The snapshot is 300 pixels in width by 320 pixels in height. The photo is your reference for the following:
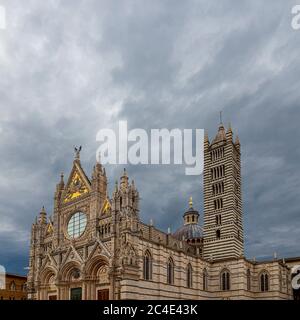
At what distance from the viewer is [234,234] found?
172ft

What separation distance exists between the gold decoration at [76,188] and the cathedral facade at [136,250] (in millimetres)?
121

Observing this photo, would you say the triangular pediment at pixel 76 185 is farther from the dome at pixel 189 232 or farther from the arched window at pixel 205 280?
the dome at pixel 189 232

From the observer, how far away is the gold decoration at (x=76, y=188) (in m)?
47.4

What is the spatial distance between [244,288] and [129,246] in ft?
62.2

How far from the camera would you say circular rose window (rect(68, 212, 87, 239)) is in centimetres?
4591

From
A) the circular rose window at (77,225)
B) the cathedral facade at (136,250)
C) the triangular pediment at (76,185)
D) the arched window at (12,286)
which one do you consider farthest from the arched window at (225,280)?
the arched window at (12,286)

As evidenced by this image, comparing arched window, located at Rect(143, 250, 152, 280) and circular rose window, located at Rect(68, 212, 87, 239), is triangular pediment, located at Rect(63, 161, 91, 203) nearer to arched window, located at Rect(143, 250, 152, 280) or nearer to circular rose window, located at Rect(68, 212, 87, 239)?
circular rose window, located at Rect(68, 212, 87, 239)

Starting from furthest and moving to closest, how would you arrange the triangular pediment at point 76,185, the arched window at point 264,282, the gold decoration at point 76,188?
the arched window at point 264,282 → the gold decoration at point 76,188 → the triangular pediment at point 76,185

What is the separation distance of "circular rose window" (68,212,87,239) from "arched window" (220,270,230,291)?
1895cm

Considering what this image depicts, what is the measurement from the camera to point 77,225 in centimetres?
4666

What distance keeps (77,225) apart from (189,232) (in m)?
28.1
